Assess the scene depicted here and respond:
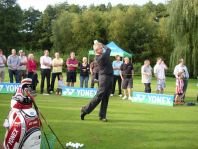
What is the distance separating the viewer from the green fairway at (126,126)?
9.37 m

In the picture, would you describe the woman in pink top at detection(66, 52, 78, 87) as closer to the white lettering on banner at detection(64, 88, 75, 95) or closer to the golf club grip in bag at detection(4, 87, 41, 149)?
the white lettering on banner at detection(64, 88, 75, 95)

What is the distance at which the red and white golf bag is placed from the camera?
6027 mm

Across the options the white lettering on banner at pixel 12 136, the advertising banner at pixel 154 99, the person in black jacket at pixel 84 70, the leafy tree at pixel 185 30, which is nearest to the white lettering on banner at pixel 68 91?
the person in black jacket at pixel 84 70

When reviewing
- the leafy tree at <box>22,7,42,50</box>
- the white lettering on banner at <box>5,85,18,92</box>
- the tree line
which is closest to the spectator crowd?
the white lettering on banner at <box>5,85,18,92</box>

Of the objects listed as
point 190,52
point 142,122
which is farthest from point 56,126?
point 190,52

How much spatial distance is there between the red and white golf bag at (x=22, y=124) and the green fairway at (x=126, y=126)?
2391mm

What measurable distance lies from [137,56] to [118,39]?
158 inches

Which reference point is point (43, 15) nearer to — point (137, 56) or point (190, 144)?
point (137, 56)

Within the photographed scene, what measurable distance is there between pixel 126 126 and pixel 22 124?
19.0ft

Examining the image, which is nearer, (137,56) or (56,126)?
(56,126)

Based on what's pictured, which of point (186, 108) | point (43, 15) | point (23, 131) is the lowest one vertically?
point (186, 108)

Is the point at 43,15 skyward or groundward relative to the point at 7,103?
skyward

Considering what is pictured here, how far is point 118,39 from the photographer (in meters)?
65.7

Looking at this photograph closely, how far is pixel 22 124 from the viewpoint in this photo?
6.02 metres
